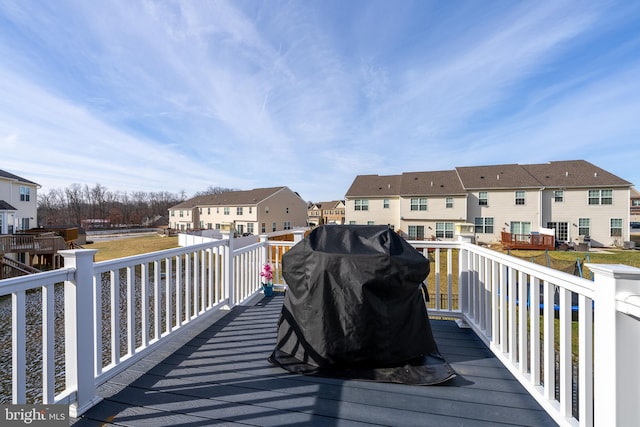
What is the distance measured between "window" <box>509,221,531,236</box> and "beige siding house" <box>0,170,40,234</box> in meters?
32.5

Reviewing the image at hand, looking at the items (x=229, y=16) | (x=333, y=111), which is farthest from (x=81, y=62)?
(x=333, y=111)

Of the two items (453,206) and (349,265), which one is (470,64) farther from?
(453,206)

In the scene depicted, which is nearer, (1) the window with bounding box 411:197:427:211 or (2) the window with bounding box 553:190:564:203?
(2) the window with bounding box 553:190:564:203

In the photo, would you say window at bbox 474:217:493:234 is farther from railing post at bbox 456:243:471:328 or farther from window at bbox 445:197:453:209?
railing post at bbox 456:243:471:328

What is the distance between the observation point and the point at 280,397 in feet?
5.71

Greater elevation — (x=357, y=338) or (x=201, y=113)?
(x=201, y=113)

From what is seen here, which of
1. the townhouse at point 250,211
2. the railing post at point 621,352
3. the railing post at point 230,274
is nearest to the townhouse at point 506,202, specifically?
the townhouse at point 250,211

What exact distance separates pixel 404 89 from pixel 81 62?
29.2 ft

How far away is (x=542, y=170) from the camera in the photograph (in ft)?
64.3

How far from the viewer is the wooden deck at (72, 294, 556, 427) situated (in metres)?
1.54

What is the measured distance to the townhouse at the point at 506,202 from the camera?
17.4 m

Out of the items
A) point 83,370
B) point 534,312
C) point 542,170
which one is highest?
point 542,170

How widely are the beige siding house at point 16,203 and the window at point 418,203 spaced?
26364mm

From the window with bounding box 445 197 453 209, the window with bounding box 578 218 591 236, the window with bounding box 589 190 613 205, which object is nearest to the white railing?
the window with bounding box 445 197 453 209
